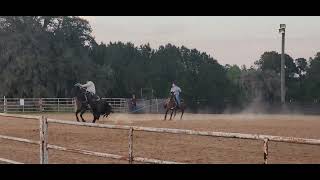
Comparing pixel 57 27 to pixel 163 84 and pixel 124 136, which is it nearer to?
pixel 163 84

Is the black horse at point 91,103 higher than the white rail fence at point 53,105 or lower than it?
higher

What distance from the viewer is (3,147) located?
13312 millimetres

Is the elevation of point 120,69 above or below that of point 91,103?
above

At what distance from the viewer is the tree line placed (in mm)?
50219

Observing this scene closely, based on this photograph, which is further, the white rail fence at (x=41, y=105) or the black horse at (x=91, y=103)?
the white rail fence at (x=41, y=105)

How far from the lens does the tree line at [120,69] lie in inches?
1977

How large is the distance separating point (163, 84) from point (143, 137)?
73995mm

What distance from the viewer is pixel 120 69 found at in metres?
82.8

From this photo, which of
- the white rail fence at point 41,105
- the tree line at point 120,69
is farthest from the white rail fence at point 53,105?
the tree line at point 120,69

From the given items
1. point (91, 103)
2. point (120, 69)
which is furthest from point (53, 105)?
point (120, 69)

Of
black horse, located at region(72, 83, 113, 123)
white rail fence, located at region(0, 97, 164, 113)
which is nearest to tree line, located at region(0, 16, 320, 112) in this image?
white rail fence, located at region(0, 97, 164, 113)

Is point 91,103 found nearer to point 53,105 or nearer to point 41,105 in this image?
point 41,105

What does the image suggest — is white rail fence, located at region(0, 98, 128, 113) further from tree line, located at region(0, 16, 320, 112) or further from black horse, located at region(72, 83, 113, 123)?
black horse, located at region(72, 83, 113, 123)

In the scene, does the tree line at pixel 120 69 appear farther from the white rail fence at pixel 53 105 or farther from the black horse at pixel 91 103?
the black horse at pixel 91 103
